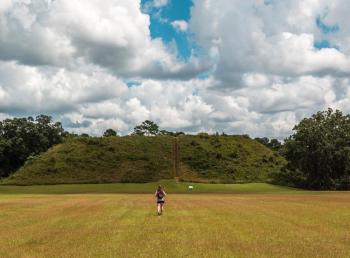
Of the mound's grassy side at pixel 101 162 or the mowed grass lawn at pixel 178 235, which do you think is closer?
the mowed grass lawn at pixel 178 235

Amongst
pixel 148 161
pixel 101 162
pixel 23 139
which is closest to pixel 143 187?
pixel 148 161

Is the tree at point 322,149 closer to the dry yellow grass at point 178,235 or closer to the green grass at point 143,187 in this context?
the green grass at point 143,187

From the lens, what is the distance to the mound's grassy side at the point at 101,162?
11494 centimetres

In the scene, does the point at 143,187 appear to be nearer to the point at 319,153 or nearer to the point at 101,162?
the point at 101,162

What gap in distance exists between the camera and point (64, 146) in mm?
134750

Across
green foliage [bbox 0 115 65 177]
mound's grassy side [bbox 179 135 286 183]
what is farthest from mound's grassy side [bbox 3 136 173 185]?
green foliage [bbox 0 115 65 177]

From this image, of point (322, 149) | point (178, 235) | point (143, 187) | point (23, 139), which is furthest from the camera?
point (23, 139)

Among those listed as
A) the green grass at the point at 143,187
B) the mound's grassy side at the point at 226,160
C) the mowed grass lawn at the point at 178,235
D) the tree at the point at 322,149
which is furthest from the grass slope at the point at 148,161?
the mowed grass lawn at the point at 178,235

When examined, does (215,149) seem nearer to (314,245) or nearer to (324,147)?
(324,147)

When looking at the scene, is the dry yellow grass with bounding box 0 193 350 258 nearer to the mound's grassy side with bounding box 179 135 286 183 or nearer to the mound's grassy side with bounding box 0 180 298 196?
the mound's grassy side with bounding box 0 180 298 196

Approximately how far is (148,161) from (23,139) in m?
52.5

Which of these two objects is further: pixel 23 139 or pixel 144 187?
pixel 23 139

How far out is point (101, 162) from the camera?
413 feet

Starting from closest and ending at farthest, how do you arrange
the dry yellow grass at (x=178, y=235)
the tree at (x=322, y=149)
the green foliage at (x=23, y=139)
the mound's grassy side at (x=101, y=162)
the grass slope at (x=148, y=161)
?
the dry yellow grass at (x=178, y=235) < the tree at (x=322, y=149) < the mound's grassy side at (x=101, y=162) < the grass slope at (x=148, y=161) < the green foliage at (x=23, y=139)
